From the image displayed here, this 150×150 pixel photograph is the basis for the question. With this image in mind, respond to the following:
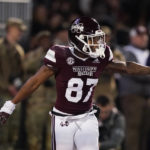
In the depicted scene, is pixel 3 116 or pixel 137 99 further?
pixel 137 99

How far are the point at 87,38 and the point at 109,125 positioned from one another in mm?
2401

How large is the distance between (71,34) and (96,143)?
1.03 metres

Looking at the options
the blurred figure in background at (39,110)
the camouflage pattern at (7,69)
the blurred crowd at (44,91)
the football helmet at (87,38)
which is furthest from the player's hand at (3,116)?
the blurred figure in background at (39,110)

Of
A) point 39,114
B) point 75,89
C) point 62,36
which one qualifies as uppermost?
point 75,89

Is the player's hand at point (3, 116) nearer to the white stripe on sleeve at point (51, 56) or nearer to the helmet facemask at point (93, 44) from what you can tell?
the white stripe on sleeve at point (51, 56)

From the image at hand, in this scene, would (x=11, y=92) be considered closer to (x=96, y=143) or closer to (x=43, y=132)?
(x=43, y=132)

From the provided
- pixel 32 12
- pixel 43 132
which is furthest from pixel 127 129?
pixel 32 12

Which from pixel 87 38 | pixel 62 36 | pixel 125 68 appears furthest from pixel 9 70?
pixel 87 38

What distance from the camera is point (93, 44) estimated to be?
23.9ft

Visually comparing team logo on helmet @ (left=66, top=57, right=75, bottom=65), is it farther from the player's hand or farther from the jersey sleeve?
→ the player's hand

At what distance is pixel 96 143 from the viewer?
7316mm

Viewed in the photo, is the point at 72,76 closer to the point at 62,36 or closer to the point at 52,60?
the point at 52,60

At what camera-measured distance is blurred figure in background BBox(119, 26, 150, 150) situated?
10.8 metres

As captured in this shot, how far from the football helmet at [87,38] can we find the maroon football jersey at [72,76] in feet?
0.36
